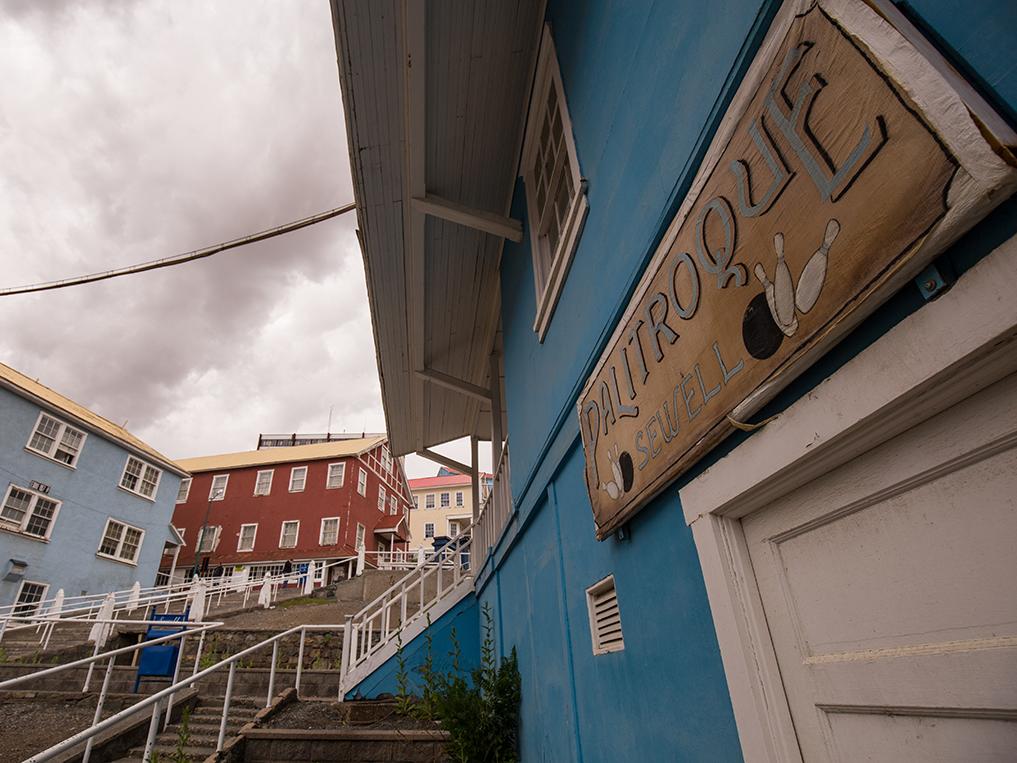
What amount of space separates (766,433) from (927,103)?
0.97 metres

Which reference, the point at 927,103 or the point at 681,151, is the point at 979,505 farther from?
the point at 681,151

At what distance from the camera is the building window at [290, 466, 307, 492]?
32.6 metres

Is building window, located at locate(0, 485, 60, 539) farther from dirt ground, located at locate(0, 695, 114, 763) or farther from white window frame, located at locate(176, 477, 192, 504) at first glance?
white window frame, located at locate(176, 477, 192, 504)

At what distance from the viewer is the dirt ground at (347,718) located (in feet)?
23.4

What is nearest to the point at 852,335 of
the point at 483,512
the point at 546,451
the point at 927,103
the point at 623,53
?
the point at 927,103

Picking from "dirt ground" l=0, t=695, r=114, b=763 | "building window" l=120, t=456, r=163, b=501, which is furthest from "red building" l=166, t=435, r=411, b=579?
"dirt ground" l=0, t=695, r=114, b=763

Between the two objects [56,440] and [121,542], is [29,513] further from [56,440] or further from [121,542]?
[121,542]

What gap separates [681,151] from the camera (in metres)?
2.30

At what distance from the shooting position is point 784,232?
153 cm

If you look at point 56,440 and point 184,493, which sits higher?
point 184,493

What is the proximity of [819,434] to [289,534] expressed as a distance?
34.0m

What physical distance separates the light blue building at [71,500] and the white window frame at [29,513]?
3 cm

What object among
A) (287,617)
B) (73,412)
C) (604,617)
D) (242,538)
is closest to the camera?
(604,617)

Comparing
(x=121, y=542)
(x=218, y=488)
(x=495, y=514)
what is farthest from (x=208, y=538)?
(x=495, y=514)
